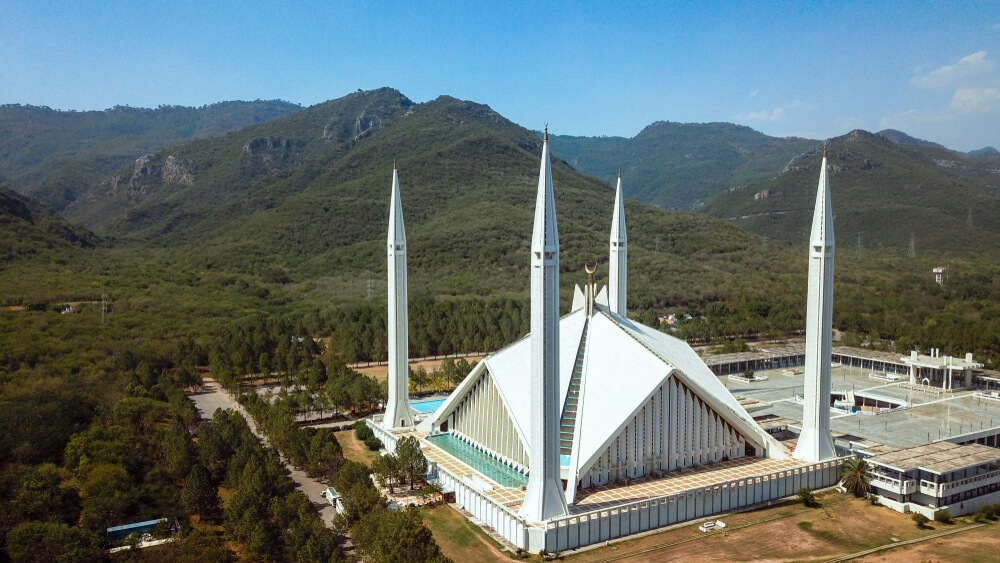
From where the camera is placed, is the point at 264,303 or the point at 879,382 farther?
the point at 264,303

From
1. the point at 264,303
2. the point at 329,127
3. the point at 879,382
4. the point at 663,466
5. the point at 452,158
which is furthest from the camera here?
the point at 329,127

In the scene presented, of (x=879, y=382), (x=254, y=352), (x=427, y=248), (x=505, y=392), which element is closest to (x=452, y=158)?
(x=427, y=248)

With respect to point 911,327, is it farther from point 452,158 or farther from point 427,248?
point 452,158

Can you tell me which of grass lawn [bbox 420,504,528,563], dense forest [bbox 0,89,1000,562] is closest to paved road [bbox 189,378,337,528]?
dense forest [bbox 0,89,1000,562]

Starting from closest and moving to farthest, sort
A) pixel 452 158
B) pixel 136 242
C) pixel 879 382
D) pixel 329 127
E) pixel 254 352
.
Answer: pixel 879 382
pixel 254 352
pixel 136 242
pixel 452 158
pixel 329 127

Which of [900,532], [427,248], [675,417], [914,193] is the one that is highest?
[914,193]

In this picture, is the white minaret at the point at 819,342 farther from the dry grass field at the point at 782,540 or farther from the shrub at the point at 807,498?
the dry grass field at the point at 782,540

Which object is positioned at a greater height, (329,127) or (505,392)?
(329,127)
